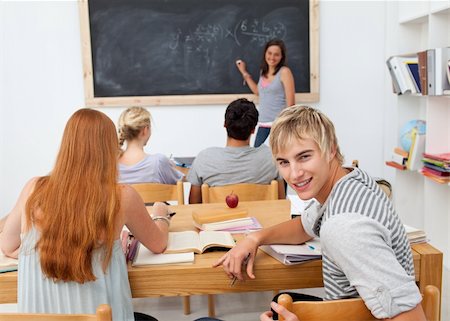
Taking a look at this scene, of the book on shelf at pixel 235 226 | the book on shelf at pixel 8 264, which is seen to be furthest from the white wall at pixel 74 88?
the book on shelf at pixel 8 264

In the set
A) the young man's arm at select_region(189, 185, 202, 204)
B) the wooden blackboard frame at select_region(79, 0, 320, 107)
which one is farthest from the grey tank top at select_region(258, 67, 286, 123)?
the young man's arm at select_region(189, 185, 202, 204)

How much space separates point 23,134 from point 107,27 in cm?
121

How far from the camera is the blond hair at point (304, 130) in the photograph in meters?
1.36

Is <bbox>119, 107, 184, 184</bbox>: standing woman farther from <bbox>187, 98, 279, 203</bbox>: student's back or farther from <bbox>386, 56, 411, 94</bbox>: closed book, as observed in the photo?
<bbox>386, 56, 411, 94</bbox>: closed book

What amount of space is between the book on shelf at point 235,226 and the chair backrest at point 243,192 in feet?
1.80

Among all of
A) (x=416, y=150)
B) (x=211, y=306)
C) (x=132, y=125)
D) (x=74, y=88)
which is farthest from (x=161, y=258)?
(x=74, y=88)

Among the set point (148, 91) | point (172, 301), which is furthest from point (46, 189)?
point (148, 91)

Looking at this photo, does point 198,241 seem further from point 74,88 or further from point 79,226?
point 74,88

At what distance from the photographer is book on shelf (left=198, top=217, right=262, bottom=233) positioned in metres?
1.93

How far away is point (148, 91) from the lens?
482cm

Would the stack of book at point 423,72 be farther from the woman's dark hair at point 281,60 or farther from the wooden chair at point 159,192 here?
the wooden chair at point 159,192

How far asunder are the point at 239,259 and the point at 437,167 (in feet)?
7.81

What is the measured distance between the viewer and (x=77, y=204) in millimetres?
1528

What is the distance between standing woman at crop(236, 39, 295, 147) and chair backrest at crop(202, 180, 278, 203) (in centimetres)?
195
